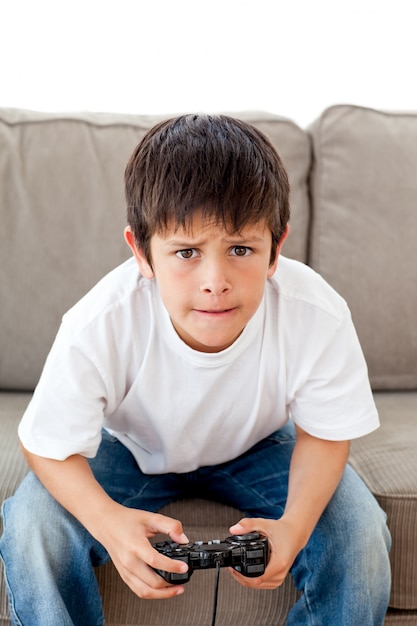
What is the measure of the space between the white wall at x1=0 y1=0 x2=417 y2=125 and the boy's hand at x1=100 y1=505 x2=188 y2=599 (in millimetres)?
1251

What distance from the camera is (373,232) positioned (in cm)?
163

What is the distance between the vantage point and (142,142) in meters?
1.13

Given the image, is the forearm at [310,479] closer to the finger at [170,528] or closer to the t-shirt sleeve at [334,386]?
the t-shirt sleeve at [334,386]

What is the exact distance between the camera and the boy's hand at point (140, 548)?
3.23ft

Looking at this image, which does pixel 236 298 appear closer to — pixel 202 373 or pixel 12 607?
pixel 202 373

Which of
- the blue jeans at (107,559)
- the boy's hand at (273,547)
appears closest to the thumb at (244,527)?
the boy's hand at (273,547)

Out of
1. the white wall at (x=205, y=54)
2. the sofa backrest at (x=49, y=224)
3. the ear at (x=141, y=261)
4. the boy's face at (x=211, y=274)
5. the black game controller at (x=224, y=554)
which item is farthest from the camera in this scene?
the white wall at (x=205, y=54)

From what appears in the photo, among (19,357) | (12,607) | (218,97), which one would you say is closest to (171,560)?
(12,607)

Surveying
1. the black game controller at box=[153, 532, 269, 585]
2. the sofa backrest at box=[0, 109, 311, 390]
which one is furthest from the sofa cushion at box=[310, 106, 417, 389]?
the black game controller at box=[153, 532, 269, 585]

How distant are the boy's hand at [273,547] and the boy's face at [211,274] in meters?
0.25

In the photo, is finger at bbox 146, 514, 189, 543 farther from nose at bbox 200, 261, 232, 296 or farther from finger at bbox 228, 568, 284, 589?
nose at bbox 200, 261, 232, 296

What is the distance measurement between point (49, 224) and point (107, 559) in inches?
28.1

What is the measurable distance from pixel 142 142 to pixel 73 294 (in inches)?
20.3

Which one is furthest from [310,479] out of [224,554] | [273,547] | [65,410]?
[65,410]
